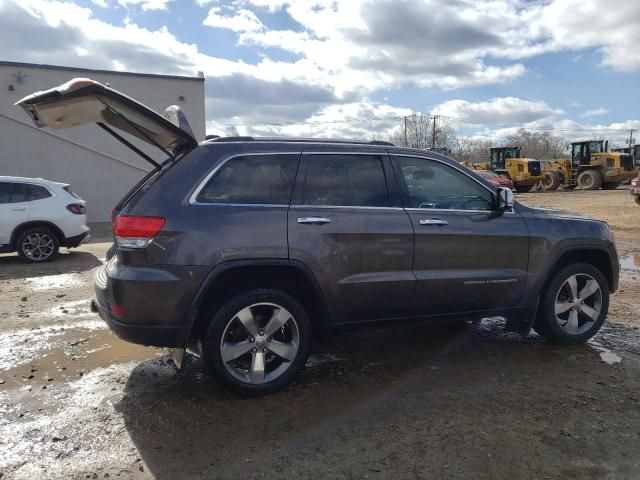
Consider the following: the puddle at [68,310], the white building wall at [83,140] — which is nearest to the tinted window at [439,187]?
the puddle at [68,310]

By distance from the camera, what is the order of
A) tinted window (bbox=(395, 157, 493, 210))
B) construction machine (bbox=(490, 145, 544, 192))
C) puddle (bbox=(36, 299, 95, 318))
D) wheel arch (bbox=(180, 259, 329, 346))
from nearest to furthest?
wheel arch (bbox=(180, 259, 329, 346)) → tinted window (bbox=(395, 157, 493, 210)) → puddle (bbox=(36, 299, 95, 318)) → construction machine (bbox=(490, 145, 544, 192))

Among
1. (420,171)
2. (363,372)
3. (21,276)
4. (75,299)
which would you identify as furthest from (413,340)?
(21,276)

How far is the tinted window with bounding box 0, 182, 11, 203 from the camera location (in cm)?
963

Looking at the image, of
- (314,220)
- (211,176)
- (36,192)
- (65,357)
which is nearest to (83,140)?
(36,192)

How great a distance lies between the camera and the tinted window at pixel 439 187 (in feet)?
14.3

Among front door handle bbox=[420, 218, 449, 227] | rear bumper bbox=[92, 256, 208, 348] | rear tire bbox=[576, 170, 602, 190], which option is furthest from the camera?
rear tire bbox=[576, 170, 602, 190]

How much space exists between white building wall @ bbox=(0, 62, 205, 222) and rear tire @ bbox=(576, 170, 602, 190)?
22781 mm

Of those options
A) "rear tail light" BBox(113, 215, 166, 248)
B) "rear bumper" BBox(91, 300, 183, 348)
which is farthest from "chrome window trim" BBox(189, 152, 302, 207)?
"rear bumper" BBox(91, 300, 183, 348)

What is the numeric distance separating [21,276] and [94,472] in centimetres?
669

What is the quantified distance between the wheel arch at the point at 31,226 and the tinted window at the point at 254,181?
749cm

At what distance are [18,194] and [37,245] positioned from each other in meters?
1.00

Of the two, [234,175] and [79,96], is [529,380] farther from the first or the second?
[79,96]

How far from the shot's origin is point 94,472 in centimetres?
297

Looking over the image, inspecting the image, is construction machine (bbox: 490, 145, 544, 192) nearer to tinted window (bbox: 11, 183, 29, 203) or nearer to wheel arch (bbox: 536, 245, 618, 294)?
tinted window (bbox: 11, 183, 29, 203)
